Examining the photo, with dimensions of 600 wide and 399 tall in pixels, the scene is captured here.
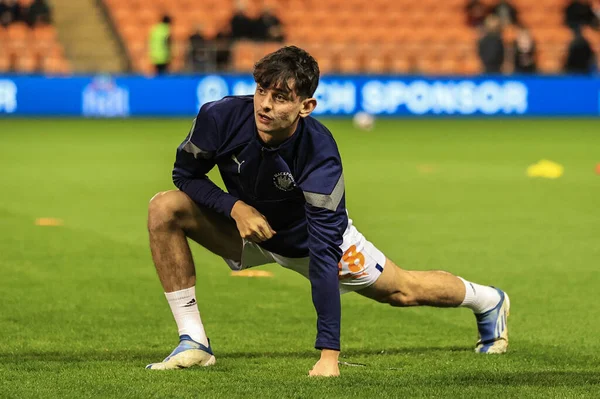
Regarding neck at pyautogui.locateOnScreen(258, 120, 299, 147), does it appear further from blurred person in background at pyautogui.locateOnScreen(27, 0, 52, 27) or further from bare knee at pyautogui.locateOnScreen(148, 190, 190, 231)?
blurred person in background at pyautogui.locateOnScreen(27, 0, 52, 27)

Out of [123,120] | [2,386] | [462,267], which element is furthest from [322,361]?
[123,120]

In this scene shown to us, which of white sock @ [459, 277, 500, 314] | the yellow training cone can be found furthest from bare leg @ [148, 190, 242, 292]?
the yellow training cone

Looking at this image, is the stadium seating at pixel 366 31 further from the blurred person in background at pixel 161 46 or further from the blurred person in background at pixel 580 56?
the blurred person in background at pixel 580 56

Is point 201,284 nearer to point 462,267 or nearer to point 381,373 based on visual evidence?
point 462,267

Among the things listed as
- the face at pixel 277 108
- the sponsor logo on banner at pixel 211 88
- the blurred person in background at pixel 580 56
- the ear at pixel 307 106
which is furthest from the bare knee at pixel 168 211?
the blurred person in background at pixel 580 56

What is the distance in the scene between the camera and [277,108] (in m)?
5.08

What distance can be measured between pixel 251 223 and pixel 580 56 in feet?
76.3

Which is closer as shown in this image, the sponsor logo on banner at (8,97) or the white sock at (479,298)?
the white sock at (479,298)

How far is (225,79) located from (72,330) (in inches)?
762

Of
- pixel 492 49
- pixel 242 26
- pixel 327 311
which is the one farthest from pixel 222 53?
pixel 327 311

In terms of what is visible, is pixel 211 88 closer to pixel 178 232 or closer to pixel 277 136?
pixel 178 232

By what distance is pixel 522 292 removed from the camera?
7660mm

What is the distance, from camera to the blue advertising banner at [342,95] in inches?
982

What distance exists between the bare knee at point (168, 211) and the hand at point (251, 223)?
0.87ft
